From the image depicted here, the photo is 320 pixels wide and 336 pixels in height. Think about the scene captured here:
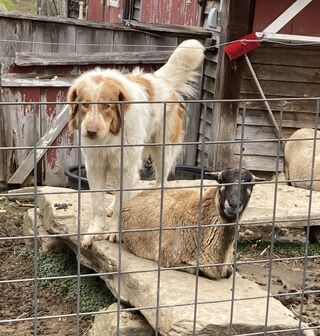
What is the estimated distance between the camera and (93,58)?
845 centimetres

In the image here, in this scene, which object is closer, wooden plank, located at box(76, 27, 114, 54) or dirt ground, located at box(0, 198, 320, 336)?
dirt ground, located at box(0, 198, 320, 336)

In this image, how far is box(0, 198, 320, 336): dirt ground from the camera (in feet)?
15.8

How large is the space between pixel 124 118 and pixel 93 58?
3.89 meters

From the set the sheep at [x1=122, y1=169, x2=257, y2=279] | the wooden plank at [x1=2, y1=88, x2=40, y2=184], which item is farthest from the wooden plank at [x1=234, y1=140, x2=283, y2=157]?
the sheep at [x1=122, y1=169, x2=257, y2=279]

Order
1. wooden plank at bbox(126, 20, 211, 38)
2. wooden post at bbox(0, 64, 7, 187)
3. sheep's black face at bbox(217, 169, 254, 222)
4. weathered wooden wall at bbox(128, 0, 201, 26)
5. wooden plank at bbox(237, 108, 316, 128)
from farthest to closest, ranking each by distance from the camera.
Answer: weathered wooden wall at bbox(128, 0, 201, 26) < wooden plank at bbox(237, 108, 316, 128) < wooden plank at bbox(126, 20, 211, 38) < wooden post at bbox(0, 64, 7, 187) < sheep's black face at bbox(217, 169, 254, 222)

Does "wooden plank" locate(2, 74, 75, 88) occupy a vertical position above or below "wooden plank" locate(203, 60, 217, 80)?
below

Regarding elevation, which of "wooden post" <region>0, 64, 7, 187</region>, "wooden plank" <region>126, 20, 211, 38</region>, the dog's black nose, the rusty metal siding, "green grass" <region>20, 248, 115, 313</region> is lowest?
"green grass" <region>20, 248, 115, 313</region>

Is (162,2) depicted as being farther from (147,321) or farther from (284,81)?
(147,321)

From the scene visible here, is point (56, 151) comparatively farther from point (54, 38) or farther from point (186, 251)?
point (186, 251)

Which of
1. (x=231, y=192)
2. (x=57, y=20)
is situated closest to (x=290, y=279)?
(x=231, y=192)

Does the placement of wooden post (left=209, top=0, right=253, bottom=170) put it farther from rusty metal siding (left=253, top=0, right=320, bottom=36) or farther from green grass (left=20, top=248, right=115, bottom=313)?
green grass (left=20, top=248, right=115, bottom=313)

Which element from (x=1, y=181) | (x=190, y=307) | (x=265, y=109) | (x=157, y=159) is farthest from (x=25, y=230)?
(x=265, y=109)

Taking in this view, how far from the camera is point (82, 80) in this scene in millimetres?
4688

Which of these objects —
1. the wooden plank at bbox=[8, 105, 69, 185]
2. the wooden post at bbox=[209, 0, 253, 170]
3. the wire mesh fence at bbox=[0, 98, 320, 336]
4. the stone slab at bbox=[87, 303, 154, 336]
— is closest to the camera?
the wire mesh fence at bbox=[0, 98, 320, 336]
